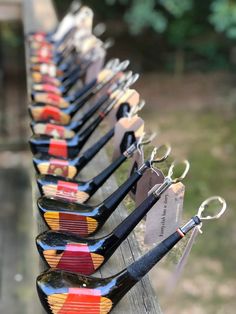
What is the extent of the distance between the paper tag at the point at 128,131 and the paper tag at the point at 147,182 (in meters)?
0.23

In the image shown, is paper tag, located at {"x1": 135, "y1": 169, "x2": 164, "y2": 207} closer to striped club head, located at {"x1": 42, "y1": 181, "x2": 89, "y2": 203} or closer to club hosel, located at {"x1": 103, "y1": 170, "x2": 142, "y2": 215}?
club hosel, located at {"x1": 103, "y1": 170, "x2": 142, "y2": 215}

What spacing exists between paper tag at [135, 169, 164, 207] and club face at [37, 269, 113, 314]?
11.7 inches

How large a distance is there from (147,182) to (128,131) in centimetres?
28

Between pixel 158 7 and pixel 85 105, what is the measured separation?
3377 mm

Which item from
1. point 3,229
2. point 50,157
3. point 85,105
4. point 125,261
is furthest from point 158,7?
point 125,261

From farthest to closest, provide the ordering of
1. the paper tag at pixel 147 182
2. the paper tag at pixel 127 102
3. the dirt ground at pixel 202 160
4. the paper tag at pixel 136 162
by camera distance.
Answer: the dirt ground at pixel 202 160, the paper tag at pixel 127 102, the paper tag at pixel 136 162, the paper tag at pixel 147 182

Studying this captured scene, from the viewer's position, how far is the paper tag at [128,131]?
1.61 metres

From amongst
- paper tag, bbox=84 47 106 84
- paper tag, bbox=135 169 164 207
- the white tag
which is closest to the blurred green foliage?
the white tag

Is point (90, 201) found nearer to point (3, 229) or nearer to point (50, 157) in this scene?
point (50, 157)

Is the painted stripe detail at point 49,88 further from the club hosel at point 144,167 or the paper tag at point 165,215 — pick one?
the paper tag at point 165,215

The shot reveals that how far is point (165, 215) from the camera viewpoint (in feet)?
4.23

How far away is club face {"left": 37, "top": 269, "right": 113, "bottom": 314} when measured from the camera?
1.12m

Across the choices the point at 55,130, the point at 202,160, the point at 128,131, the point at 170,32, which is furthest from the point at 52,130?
the point at 170,32

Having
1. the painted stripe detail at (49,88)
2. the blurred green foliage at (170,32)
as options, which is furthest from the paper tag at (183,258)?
the blurred green foliage at (170,32)
